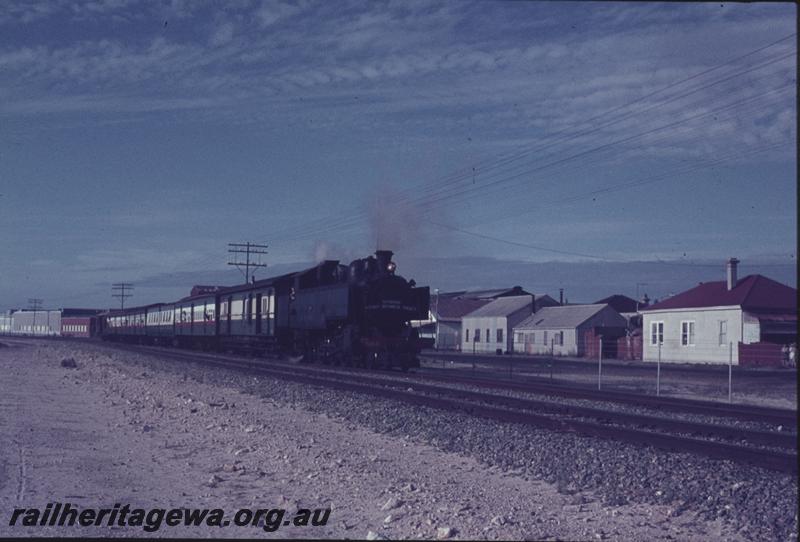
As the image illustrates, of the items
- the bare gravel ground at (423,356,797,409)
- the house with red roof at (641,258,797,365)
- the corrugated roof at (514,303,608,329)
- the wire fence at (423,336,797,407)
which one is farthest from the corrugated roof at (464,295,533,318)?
the bare gravel ground at (423,356,797,409)

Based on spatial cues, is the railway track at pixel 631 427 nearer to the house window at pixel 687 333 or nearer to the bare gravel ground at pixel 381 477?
the bare gravel ground at pixel 381 477

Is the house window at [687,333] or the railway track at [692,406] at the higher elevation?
the house window at [687,333]

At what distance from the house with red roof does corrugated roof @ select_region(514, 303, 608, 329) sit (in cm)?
1474

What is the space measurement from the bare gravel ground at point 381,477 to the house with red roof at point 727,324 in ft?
69.9

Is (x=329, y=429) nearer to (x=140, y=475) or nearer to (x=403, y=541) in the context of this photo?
(x=140, y=475)

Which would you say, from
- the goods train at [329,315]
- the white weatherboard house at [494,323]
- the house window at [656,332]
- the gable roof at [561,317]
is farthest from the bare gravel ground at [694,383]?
the white weatherboard house at [494,323]

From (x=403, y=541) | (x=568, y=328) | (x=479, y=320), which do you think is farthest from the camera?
(x=479, y=320)

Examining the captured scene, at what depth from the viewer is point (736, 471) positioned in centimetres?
973

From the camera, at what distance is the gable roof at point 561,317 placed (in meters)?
62.3

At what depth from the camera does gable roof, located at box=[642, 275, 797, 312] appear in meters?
29.2

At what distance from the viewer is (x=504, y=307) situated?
243 ft

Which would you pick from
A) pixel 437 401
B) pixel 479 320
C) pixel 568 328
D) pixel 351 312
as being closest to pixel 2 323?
pixel 479 320

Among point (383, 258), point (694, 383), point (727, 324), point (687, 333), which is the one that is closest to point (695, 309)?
point (687, 333)

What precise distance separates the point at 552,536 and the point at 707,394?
19.5 meters
